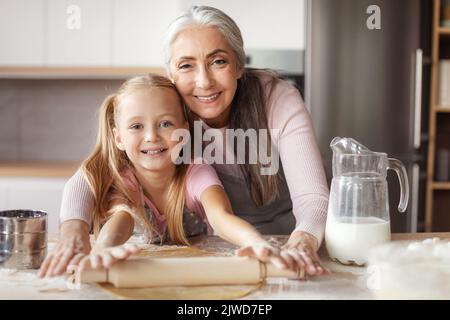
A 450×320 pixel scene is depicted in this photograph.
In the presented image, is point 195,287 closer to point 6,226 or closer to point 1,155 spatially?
point 6,226

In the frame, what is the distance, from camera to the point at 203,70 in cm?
125

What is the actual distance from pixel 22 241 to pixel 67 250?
0.09 meters

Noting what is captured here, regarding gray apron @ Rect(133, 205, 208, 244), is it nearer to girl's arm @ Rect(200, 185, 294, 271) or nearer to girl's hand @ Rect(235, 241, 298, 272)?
girl's arm @ Rect(200, 185, 294, 271)

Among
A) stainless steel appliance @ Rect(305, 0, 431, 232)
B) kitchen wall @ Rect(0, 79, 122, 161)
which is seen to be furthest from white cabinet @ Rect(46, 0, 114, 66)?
stainless steel appliance @ Rect(305, 0, 431, 232)

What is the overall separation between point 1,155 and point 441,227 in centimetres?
210

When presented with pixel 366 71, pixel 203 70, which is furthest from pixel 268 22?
pixel 203 70

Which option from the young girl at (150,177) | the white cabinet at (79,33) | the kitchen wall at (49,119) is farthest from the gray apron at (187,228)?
the kitchen wall at (49,119)

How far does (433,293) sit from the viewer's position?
30.4 inches

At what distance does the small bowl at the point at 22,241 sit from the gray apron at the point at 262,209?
0.52 m

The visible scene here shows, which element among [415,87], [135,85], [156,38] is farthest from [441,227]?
[135,85]

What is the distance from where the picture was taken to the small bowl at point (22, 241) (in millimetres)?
915

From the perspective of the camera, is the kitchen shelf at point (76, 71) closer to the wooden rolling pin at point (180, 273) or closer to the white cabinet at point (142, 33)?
the white cabinet at point (142, 33)

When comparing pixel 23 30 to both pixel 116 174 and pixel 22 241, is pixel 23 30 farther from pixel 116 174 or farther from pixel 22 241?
pixel 22 241

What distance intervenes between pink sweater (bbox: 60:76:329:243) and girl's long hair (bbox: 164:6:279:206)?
0.09 ft
